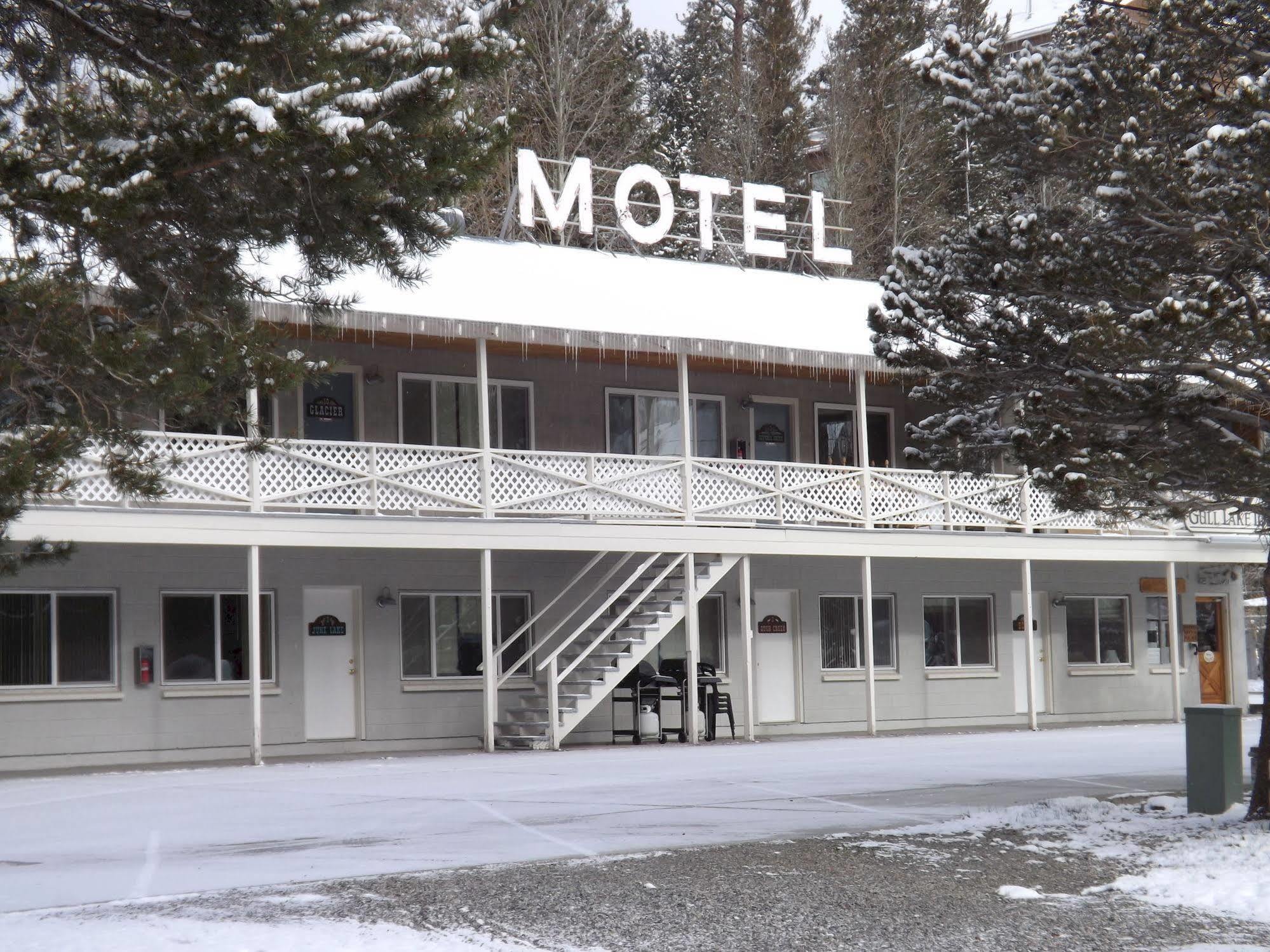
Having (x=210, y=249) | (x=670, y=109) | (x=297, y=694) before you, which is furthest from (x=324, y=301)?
(x=670, y=109)

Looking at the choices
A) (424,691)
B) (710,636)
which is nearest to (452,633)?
(424,691)

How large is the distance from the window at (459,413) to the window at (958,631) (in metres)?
7.66

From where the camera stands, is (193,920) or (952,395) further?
(952,395)

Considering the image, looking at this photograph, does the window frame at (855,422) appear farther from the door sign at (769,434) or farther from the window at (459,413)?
the window at (459,413)

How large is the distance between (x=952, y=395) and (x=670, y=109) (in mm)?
36299

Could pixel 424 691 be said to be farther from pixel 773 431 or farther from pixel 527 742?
pixel 773 431

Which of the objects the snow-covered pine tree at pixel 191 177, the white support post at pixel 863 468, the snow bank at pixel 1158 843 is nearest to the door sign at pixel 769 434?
the white support post at pixel 863 468

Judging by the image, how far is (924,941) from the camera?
812 centimetres

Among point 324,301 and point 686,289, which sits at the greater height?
point 686,289

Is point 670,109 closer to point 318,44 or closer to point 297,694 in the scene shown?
point 297,694

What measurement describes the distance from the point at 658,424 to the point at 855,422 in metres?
3.77

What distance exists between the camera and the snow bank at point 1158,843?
9.34 metres

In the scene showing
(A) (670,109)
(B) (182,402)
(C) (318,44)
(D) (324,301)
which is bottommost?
(B) (182,402)

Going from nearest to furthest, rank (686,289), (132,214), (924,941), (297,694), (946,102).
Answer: (132,214) < (924,941) < (946,102) < (297,694) < (686,289)
